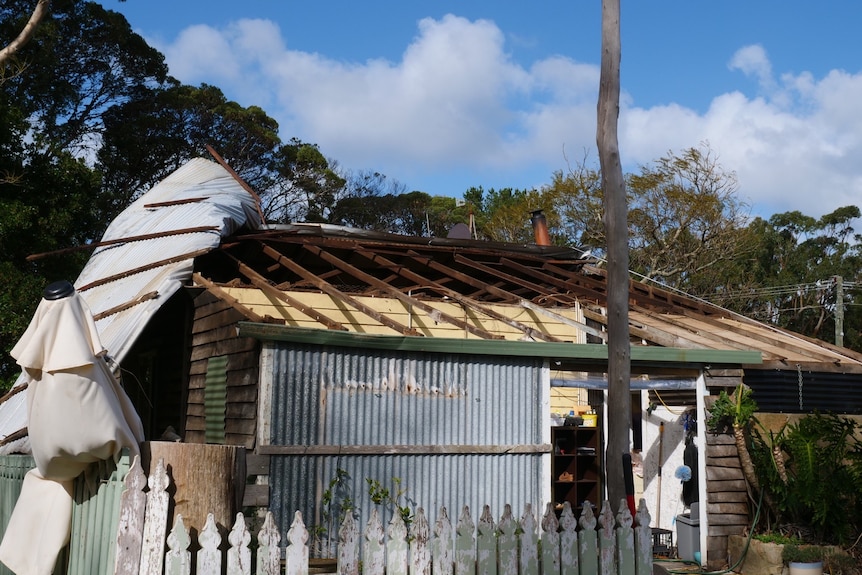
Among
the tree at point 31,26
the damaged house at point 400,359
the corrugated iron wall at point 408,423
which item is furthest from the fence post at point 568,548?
the tree at point 31,26

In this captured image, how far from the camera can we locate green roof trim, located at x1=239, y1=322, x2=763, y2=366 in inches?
367

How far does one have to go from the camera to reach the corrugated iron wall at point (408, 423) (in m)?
9.50

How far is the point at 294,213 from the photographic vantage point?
135 ft

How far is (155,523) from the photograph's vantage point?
4.65 m

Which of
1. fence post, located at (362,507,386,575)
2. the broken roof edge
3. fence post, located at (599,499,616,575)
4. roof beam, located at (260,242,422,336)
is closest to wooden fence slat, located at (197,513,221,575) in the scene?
fence post, located at (362,507,386,575)

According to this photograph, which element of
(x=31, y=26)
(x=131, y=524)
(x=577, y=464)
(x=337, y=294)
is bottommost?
(x=131, y=524)

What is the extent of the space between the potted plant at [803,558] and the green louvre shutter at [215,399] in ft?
21.5

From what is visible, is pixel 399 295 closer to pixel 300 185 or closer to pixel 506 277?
pixel 506 277

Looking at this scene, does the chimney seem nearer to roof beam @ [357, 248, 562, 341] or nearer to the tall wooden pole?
roof beam @ [357, 248, 562, 341]

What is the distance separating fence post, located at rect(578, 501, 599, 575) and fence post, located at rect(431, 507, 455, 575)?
1000 mm

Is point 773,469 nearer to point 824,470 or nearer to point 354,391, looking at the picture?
point 824,470

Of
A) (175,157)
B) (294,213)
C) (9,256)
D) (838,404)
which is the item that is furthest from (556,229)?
(838,404)

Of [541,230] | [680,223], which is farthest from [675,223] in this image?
[541,230]

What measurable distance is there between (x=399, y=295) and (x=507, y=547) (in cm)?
623
